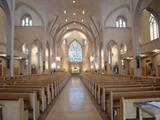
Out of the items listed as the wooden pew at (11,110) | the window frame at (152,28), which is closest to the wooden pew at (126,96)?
the wooden pew at (11,110)

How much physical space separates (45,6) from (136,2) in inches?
551

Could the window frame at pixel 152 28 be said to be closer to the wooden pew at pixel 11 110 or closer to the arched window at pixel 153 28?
the arched window at pixel 153 28

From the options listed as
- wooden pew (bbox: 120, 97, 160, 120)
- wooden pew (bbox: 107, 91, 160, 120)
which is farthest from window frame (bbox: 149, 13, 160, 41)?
wooden pew (bbox: 120, 97, 160, 120)

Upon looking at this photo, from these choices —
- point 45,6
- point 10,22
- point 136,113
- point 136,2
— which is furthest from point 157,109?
point 45,6

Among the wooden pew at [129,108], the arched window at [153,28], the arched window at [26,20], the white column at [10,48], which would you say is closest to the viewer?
the wooden pew at [129,108]

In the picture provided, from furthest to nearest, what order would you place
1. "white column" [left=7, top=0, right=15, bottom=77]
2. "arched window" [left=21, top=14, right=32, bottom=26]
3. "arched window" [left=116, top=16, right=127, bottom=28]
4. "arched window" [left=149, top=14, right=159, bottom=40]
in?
"arched window" [left=116, top=16, right=127, bottom=28]
"arched window" [left=21, top=14, right=32, bottom=26]
"arched window" [left=149, top=14, right=159, bottom=40]
"white column" [left=7, top=0, right=15, bottom=77]

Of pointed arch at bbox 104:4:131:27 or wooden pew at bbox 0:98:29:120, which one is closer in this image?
wooden pew at bbox 0:98:29:120

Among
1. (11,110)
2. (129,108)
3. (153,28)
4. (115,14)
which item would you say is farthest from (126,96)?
(115,14)

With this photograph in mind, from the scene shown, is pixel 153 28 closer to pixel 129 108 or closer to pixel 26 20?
pixel 26 20

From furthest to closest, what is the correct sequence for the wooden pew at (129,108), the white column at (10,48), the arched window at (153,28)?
the arched window at (153,28), the white column at (10,48), the wooden pew at (129,108)

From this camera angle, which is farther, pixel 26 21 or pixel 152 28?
pixel 26 21

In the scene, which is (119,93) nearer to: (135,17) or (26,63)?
(135,17)

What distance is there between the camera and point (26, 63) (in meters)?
32.0

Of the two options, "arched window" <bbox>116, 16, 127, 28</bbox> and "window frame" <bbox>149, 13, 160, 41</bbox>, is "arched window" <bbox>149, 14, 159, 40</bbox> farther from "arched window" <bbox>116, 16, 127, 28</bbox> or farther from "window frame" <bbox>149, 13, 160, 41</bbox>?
"arched window" <bbox>116, 16, 127, 28</bbox>
